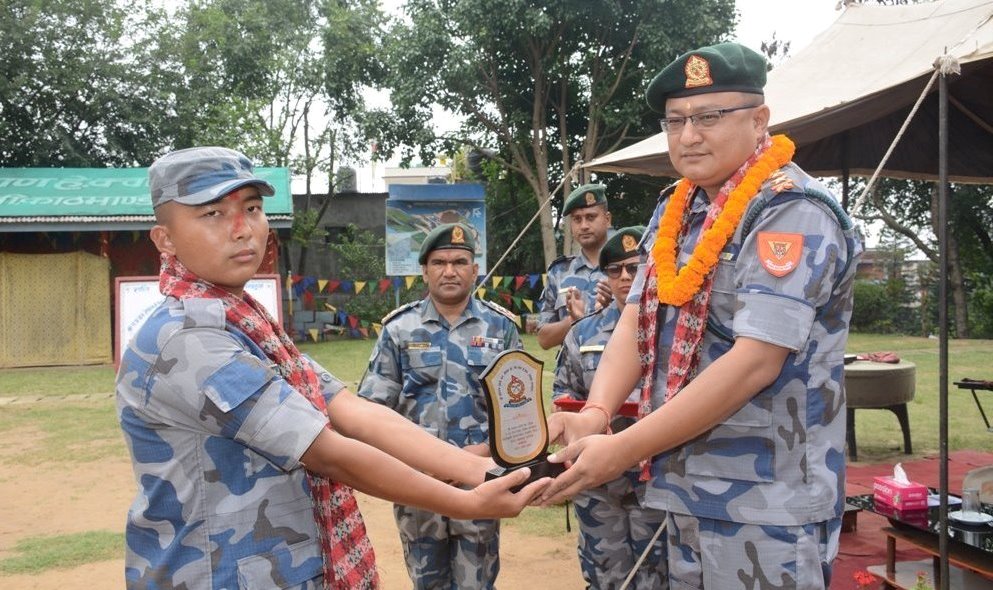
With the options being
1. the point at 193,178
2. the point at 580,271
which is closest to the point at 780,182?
the point at 193,178

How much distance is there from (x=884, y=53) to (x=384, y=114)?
14.1 meters

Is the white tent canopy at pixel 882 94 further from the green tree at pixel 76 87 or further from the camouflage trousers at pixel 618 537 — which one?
the green tree at pixel 76 87

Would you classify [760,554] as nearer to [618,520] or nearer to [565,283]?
[618,520]

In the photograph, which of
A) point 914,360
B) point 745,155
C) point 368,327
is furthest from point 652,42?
point 745,155

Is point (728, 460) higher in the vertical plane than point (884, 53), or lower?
lower

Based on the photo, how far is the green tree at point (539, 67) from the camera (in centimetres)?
1627

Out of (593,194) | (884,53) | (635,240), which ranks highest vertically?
(884,53)

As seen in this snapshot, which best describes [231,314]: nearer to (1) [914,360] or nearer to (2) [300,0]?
(1) [914,360]

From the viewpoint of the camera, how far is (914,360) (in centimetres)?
1305

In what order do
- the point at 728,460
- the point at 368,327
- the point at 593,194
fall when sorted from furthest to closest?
the point at 368,327 < the point at 593,194 < the point at 728,460

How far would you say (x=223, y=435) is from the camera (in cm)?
171

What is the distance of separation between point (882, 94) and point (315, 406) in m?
3.65

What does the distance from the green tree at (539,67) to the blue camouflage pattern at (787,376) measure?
14.8 meters

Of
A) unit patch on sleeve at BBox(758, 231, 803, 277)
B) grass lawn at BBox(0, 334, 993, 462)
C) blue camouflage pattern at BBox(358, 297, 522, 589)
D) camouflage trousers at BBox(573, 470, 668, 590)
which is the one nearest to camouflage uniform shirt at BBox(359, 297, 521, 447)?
blue camouflage pattern at BBox(358, 297, 522, 589)
